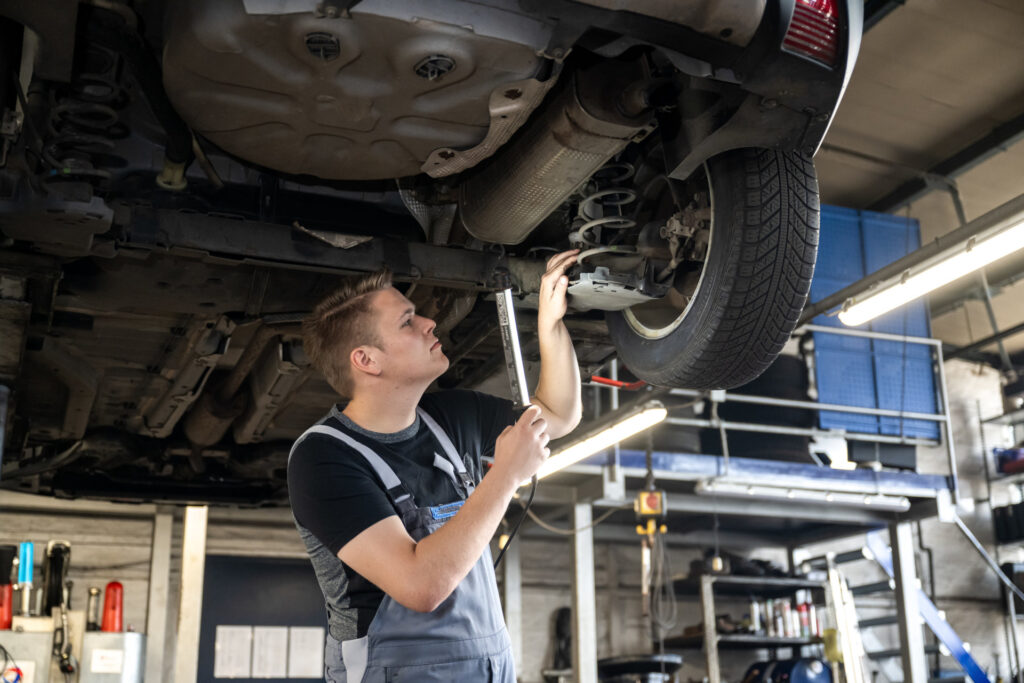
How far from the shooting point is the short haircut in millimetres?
1971

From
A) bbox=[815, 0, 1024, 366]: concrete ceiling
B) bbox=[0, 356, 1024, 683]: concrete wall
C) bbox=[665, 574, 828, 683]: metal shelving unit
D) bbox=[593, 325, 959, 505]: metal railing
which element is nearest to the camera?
bbox=[815, 0, 1024, 366]: concrete ceiling

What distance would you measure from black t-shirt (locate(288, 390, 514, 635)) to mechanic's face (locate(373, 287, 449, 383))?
10 centimetres

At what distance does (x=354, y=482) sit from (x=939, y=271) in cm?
303

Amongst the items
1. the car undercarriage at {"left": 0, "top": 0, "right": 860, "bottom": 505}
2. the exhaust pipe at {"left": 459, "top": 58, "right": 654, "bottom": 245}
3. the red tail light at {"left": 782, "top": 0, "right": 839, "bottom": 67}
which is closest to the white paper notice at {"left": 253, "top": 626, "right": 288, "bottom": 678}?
the car undercarriage at {"left": 0, "top": 0, "right": 860, "bottom": 505}

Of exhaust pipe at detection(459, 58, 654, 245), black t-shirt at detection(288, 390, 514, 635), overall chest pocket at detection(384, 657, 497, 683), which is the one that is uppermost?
exhaust pipe at detection(459, 58, 654, 245)

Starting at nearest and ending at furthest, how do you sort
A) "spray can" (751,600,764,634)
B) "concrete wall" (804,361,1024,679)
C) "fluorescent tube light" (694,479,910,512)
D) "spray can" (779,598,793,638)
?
"fluorescent tube light" (694,479,910,512) < "spray can" (751,600,764,634) < "spray can" (779,598,793,638) < "concrete wall" (804,361,1024,679)

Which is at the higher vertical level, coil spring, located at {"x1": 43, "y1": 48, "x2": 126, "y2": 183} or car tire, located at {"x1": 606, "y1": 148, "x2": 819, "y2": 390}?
coil spring, located at {"x1": 43, "y1": 48, "x2": 126, "y2": 183}

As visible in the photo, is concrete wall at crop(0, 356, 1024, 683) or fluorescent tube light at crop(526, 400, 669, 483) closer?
fluorescent tube light at crop(526, 400, 669, 483)

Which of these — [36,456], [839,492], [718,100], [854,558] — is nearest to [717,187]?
[718,100]

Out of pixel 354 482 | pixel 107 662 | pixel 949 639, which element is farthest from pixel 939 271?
pixel 949 639

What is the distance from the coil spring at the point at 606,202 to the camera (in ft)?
8.18

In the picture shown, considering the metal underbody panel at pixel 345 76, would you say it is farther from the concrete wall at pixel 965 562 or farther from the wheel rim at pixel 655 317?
the concrete wall at pixel 965 562

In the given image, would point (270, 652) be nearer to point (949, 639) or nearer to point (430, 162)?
point (949, 639)

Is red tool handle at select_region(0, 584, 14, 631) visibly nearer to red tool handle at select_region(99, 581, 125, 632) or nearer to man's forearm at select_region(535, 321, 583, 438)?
red tool handle at select_region(99, 581, 125, 632)
